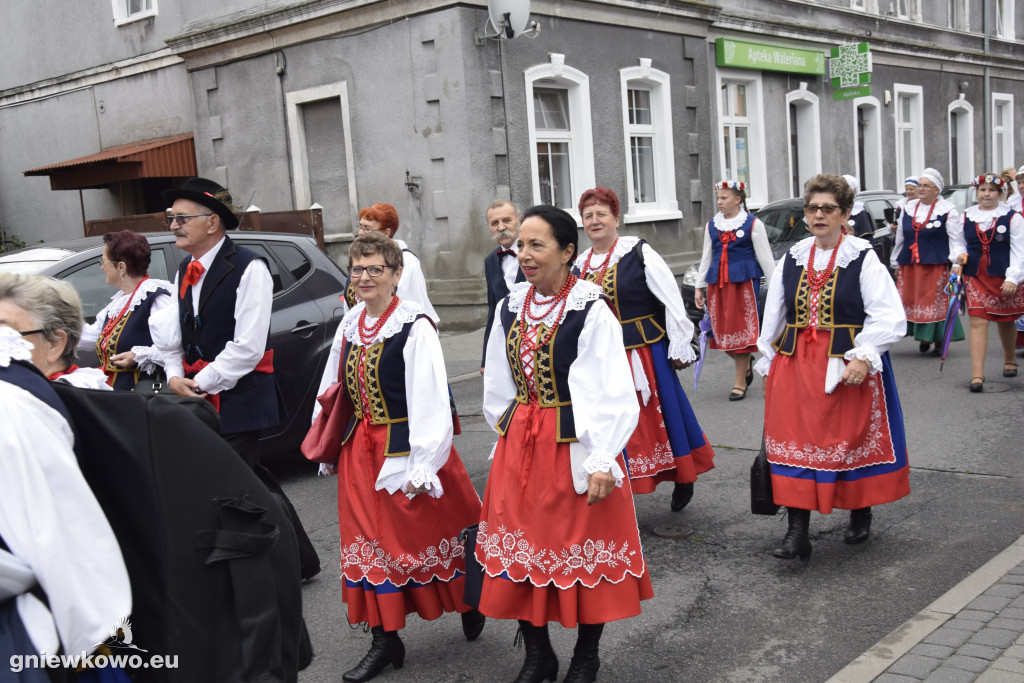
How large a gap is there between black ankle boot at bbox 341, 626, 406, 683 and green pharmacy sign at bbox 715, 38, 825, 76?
16596 mm

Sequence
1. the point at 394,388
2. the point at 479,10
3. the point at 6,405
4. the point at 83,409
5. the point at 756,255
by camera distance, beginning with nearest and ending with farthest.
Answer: the point at 6,405 < the point at 83,409 < the point at 394,388 < the point at 756,255 < the point at 479,10

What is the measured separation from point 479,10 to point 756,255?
688cm

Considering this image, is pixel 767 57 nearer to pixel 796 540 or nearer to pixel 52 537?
pixel 796 540

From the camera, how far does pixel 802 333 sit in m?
4.91

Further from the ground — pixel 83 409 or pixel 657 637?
pixel 83 409

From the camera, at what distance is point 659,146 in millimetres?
17391

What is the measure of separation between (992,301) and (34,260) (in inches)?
315

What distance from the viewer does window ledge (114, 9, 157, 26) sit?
17.5 metres

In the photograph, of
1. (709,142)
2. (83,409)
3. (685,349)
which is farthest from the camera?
(709,142)

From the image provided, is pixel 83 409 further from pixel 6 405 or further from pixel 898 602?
pixel 898 602

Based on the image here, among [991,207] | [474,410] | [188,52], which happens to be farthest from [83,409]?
[188,52]

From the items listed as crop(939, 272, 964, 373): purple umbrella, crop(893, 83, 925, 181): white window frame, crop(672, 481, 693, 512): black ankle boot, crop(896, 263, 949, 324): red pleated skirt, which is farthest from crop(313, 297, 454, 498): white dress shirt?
crop(893, 83, 925, 181): white window frame

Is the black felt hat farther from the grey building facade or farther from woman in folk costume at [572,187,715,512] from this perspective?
the grey building facade

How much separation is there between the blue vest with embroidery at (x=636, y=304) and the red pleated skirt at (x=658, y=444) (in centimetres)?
8
